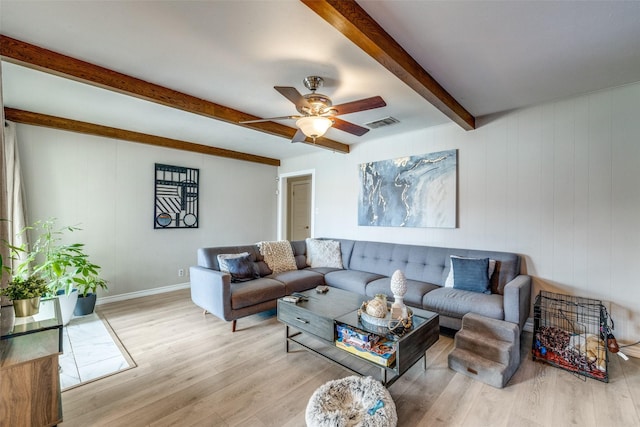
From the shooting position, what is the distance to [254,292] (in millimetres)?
3039

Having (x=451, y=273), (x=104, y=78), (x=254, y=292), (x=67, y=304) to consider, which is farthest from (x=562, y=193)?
(x=67, y=304)

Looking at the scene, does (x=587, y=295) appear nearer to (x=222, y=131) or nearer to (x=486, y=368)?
(x=486, y=368)

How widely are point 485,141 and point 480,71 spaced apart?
49.6 inches

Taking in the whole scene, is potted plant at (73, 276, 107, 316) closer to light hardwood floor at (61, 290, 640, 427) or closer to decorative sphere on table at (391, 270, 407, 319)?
light hardwood floor at (61, 290, 640, 427)

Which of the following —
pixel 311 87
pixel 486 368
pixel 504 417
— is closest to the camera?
pixel 504 417

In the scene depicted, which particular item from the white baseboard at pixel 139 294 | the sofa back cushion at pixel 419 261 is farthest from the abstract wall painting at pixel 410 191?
the white baseboard at pixel 139 294

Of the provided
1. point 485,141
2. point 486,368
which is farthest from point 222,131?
point 486,368

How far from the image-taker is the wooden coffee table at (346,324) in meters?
1.90

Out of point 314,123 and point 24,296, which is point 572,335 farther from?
point 24,296

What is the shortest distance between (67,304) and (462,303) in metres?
4.11

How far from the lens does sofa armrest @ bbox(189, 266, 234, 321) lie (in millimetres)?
2855

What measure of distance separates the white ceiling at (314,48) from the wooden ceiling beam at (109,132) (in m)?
0.21

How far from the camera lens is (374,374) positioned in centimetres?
216

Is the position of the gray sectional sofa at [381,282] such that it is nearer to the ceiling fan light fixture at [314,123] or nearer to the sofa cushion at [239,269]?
the sofa cushion at [239,269]
